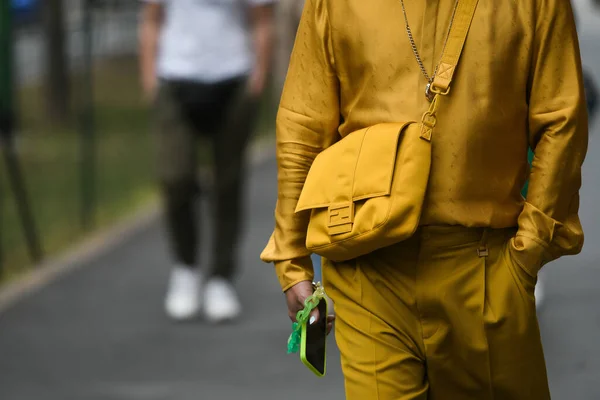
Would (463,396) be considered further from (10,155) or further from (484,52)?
(10,155)

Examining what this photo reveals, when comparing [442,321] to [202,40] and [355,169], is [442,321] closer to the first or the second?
[355,169]

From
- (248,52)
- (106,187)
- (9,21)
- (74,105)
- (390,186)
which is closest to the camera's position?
(390,186)

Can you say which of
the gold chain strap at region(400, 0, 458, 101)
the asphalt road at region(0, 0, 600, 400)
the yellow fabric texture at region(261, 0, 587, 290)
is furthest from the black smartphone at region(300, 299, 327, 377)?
the asphalt road at region(0, 0, 600, 400)

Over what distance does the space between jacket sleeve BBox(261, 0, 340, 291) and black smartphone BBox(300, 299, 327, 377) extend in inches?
4.5

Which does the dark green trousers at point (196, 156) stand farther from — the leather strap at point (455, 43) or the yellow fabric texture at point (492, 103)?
the leather strap at point (455, 43)

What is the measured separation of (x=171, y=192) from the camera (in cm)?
659

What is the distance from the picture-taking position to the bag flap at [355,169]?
3.18 meters

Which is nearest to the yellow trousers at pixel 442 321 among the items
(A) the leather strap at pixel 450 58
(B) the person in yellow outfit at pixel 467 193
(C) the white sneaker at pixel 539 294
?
(B) the person in yellow outfit at pixel 467 193

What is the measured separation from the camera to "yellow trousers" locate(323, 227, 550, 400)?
129 inches

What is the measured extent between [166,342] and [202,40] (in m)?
1.49

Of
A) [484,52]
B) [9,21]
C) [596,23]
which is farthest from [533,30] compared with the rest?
[596,23]

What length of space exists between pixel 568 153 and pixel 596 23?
2064cm

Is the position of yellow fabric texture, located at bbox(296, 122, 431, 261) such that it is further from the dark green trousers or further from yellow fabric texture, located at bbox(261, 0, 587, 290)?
the dark green trousers

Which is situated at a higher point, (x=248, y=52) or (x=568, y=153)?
(x=568, y=153)
